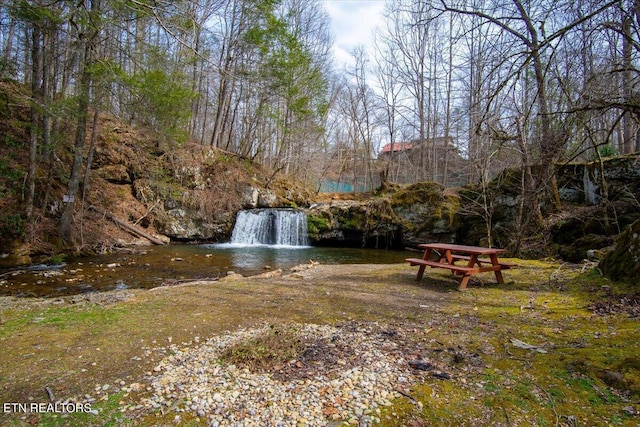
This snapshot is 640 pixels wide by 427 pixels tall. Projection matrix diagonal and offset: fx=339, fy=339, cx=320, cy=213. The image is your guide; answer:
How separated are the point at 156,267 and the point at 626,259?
986 centimetres

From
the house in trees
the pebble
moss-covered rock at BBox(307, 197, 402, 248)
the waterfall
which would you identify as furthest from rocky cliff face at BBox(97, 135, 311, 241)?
the pebble

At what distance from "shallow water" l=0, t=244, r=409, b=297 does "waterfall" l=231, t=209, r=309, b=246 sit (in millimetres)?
1269

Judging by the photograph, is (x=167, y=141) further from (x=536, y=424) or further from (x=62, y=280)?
(x=536, y=424)

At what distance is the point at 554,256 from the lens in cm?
813

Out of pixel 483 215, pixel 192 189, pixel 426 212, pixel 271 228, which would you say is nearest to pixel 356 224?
pixel 426 212

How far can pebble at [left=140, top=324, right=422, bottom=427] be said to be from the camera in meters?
2.07

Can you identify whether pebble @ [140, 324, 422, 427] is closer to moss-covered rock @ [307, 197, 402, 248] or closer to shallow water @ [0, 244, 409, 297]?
shallow water @ [0, 244, 409, 297]

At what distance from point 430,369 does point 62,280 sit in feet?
25.9

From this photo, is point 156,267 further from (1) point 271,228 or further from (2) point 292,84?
(2) point 292,84

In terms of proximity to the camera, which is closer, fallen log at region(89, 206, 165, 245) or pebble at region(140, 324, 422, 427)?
pebble at region(140, 324, 422, 427)

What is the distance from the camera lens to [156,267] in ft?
30.2

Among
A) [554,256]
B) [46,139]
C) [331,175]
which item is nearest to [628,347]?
[554,256]

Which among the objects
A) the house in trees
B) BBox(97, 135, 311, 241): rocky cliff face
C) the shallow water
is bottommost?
the shallow water

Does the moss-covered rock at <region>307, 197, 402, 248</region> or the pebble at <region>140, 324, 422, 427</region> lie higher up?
the moss-covered rock at <region>307, 197, 402, 248</region>
